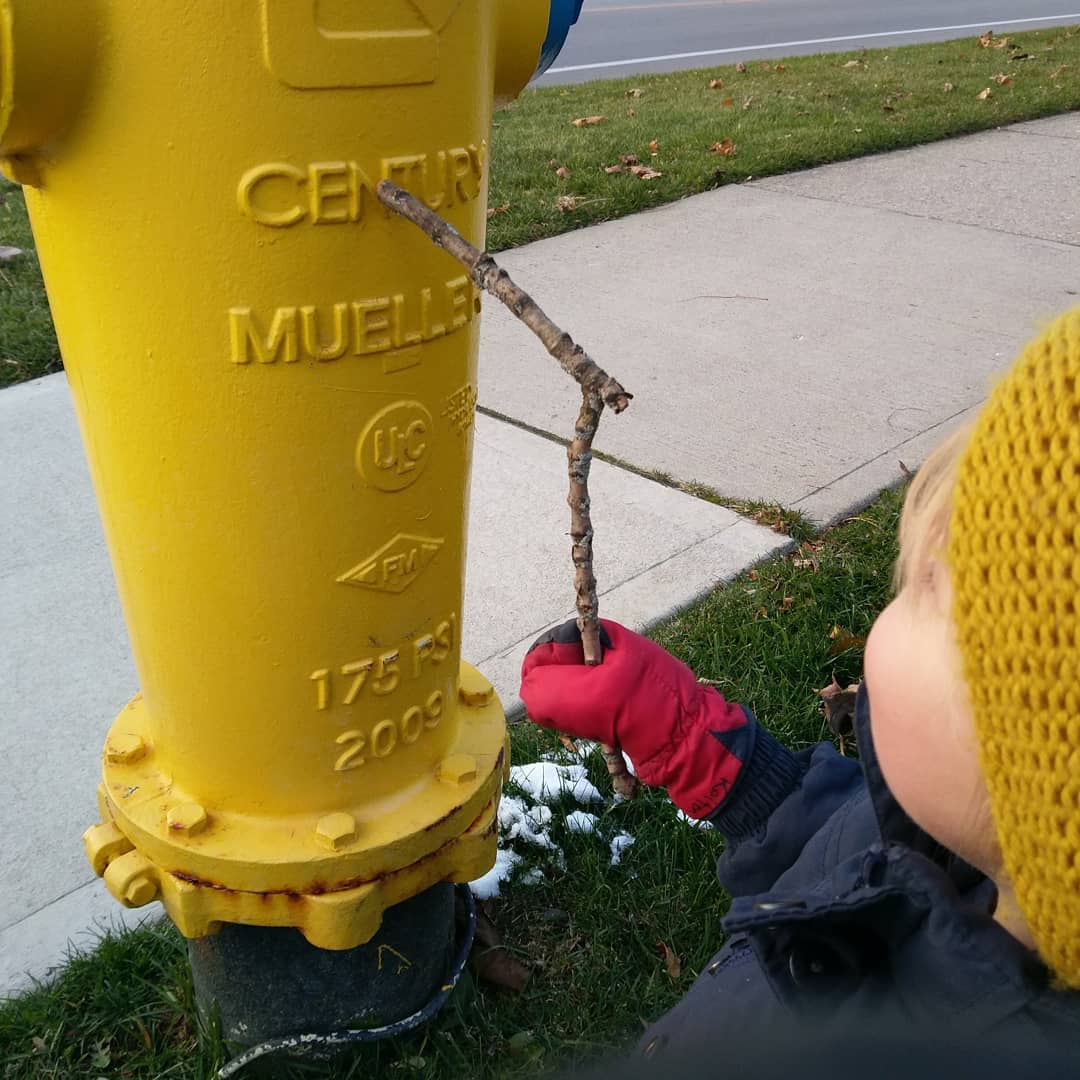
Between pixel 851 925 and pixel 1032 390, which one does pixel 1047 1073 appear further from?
pixel 851 925

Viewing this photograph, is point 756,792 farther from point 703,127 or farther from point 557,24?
point 703,127

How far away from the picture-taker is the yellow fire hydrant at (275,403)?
1.07 metres

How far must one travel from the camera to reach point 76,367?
1267 mm

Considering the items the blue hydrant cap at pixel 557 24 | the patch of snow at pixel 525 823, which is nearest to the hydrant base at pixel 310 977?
the patch of snow at pixel 525 823

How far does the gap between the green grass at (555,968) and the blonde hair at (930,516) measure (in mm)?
1095

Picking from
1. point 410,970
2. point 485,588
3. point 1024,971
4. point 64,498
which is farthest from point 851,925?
point 64,498

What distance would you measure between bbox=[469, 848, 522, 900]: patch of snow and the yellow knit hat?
1289 millimetres

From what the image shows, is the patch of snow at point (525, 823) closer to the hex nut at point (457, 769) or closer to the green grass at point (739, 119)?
the hex nut at point (457, 769)

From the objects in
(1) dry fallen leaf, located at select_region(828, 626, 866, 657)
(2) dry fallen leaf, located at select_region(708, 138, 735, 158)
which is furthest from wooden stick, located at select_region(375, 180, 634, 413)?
(2) dry fallen leaf, located at select_region(708, 138, 735, 158)

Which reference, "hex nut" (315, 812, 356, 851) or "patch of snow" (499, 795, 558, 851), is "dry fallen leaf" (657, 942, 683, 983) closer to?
"patch of snow" (499, 795, 558, 851)

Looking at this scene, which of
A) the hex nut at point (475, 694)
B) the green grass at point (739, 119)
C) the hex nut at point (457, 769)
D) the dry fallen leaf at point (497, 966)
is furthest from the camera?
the green grass at point (739, 119)

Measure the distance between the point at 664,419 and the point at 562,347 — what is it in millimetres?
2520

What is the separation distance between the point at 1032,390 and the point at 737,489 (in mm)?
2320

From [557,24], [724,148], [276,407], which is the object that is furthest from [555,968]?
[724,148]
